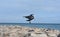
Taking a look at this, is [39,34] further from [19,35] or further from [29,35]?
[19,35]

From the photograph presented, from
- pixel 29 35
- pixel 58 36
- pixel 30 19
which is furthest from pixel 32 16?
pixel 29 35

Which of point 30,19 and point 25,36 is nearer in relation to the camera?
point 25,36

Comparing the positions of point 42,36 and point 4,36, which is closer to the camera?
point 42,36

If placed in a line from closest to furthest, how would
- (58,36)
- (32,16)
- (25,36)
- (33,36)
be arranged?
(33,36) → (25,36) → (58,36) → (32,16)

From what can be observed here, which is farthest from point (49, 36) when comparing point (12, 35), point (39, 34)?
point (12, 35)

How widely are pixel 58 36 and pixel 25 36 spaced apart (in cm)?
203

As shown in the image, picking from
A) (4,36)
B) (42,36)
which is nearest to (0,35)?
(4,36)

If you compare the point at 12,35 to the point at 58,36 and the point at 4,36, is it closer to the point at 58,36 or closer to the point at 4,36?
the point at 4,36

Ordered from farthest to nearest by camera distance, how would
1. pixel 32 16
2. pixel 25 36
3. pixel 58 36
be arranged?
pixel 32 16 → pixel 58 36 → pixel 25 36

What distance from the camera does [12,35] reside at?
12.5 metres

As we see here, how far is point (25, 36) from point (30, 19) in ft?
34.6

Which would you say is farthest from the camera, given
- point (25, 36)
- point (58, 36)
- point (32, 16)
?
point (32, 16)

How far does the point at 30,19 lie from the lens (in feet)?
74.3

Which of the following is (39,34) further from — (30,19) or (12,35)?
(30,19)
